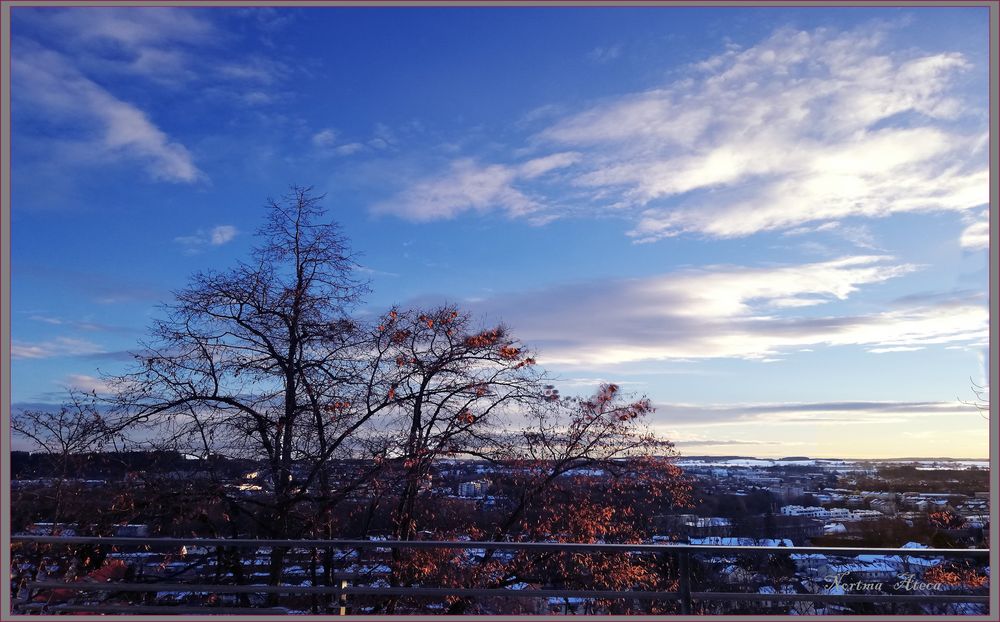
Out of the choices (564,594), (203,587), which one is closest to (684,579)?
(564,594)

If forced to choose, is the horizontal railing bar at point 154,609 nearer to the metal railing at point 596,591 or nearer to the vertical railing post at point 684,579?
the metal railing at point 596,591

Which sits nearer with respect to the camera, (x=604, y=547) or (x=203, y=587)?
(x=604, y=547)

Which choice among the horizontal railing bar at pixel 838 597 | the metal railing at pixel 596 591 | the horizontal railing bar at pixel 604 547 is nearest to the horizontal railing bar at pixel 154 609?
the metal railing at pixel 596 591

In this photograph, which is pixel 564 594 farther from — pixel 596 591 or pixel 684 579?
pixel 684 579

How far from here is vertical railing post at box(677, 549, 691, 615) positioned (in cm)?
479

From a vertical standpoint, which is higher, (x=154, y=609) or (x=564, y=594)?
(x=564, y=594)

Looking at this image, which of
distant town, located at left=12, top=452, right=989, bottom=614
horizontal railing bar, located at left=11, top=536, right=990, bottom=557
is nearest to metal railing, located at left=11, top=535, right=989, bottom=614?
horizontal railing bar, located at left=11, top=536, right=990, bottom=557

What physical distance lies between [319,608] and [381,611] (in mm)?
1142

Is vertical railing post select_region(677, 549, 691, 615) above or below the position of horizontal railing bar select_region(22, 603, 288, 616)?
above

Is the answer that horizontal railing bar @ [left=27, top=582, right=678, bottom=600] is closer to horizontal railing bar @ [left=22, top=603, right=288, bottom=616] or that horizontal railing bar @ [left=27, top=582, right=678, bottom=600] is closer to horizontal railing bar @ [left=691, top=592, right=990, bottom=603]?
horizontal railing bar @ [left=22, top=603, right=288, bottom=616]

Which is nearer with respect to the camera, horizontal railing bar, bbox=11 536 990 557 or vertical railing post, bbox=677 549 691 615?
horizontal railing bar, bbox=11 536 990 557

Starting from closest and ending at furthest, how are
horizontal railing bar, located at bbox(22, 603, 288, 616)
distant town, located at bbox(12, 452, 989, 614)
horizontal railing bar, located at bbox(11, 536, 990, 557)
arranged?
horizontal railing bar, located at bbox(11, 536, 990, 557), horizontal railing bar, located at bbox(22, 603, 288, 616), distant town, located at bbox(12, 452, 989, 614)

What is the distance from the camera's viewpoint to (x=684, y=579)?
15.8 ft

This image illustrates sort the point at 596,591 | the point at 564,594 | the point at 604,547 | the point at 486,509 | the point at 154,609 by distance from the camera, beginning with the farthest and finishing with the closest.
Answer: the point at 486,509
the point at 154,609
the point at 564,594
the point at 596,591
the point at 604,547
